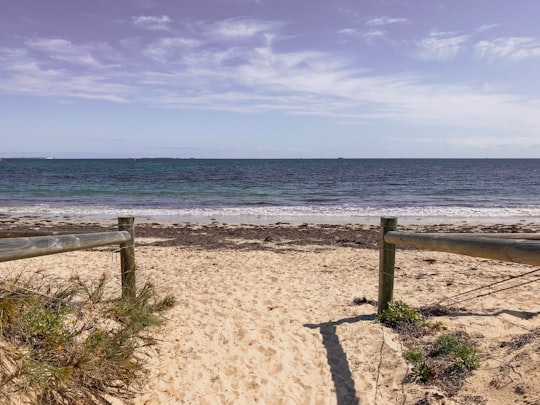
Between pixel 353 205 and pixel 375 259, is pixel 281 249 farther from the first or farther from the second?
pixel 353 205

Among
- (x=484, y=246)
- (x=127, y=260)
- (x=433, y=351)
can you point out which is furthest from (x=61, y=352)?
(x=433, y=351)

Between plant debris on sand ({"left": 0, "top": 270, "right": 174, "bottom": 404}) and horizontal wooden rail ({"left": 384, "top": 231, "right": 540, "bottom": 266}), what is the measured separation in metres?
3.05

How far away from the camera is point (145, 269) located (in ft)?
29.8

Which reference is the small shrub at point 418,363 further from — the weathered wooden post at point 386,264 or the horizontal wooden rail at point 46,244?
the horizontal wooden rail at point 46,244

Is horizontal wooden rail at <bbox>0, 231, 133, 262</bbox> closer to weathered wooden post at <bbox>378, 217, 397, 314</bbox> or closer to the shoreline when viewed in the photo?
weathered wooden post at <bbox>378, 217, 397, 314</bbox>

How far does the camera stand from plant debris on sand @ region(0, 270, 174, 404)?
2.81 meters

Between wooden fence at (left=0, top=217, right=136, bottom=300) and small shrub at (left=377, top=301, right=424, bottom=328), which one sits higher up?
wooden fence at (left=0, top=217, right=136, bottom=300)

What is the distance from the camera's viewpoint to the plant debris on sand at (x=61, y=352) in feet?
9.23

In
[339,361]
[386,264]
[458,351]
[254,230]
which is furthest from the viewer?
[254,230]

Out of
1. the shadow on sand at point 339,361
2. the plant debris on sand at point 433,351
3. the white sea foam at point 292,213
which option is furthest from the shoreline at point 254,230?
the plant debris on sand at point 433,351

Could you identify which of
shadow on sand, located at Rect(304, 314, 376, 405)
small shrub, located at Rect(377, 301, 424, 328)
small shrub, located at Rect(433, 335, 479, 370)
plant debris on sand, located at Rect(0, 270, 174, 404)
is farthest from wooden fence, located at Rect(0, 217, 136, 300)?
small shrub, located at Rect(433, 335, 479, 370)

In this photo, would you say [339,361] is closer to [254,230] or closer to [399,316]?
[399,316]

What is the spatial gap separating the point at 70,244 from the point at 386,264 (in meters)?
3.76

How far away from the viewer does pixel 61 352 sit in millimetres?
3236
